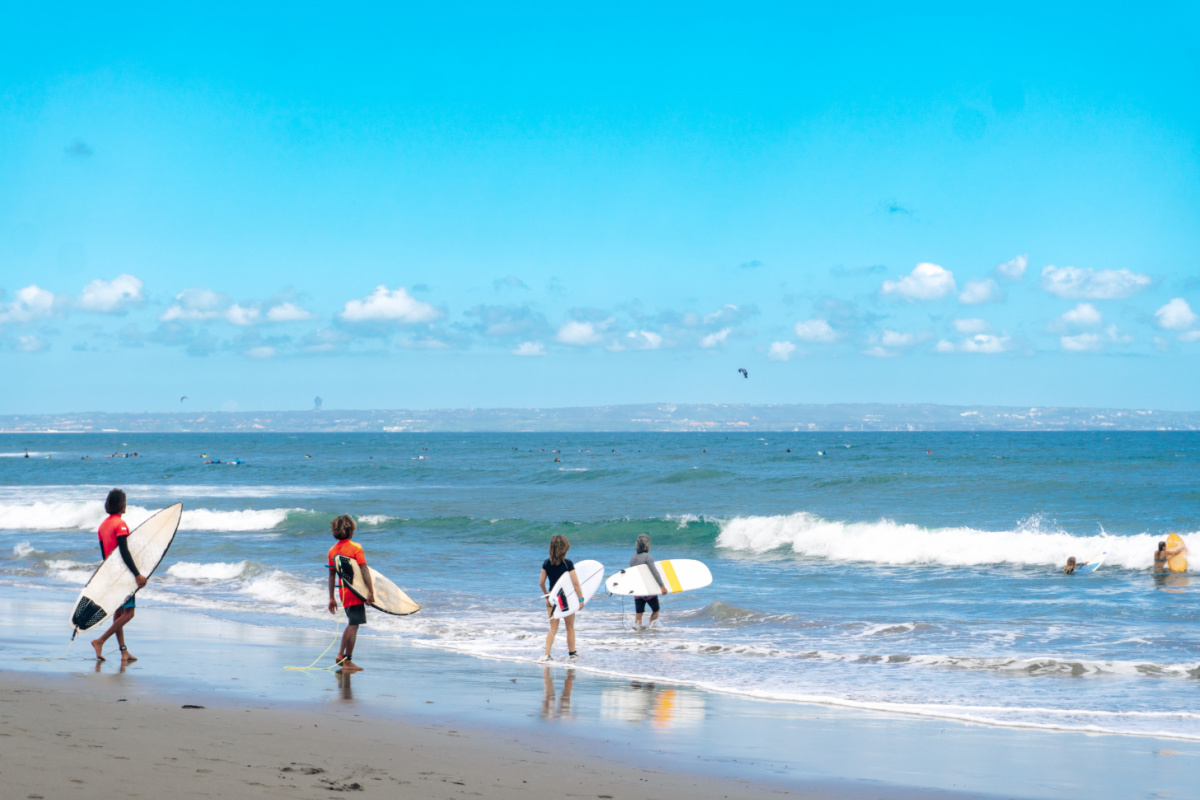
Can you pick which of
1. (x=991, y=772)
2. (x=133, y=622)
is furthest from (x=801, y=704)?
(x=133, y=622)

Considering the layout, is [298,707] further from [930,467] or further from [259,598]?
[930,467]

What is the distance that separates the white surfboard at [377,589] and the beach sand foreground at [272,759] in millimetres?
2076

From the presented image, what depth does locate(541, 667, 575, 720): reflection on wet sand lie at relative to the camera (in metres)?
8.02

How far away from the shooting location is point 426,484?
5356 cm

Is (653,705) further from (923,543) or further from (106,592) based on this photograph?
(923,543)

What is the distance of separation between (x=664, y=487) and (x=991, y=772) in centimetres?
4285

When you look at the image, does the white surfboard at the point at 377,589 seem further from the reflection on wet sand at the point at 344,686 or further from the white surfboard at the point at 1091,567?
the white surfboard at the point at 1091,567

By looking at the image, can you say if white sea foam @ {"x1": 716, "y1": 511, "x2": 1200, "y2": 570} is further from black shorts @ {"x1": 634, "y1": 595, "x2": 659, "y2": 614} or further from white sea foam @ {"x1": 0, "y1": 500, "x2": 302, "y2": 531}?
white sea foam @ {"x1": 0, "y1": 500, "x2": 302, "y2": 531}

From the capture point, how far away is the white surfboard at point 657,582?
545 inches

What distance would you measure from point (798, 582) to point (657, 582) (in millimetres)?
5843

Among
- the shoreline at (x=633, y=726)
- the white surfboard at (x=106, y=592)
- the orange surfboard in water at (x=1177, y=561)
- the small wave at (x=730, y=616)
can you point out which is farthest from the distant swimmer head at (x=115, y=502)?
the orange surfboard in water at (x=1177, y=561)

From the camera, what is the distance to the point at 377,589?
1072 cm

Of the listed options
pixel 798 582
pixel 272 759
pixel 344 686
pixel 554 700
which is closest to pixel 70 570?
pixel 344 686

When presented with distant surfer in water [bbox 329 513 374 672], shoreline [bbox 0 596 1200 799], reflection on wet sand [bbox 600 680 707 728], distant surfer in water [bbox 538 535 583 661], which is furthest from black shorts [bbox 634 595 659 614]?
distant surfer in water [bbox 329 513 374 672]
